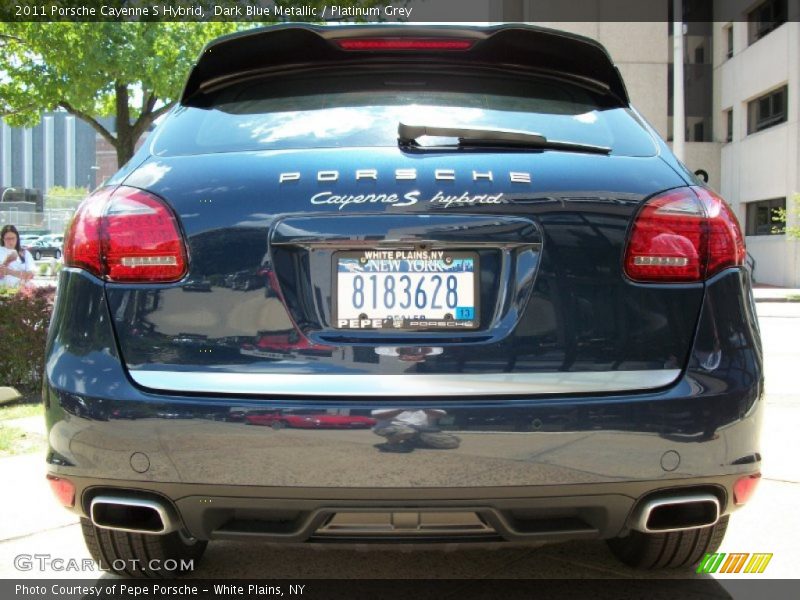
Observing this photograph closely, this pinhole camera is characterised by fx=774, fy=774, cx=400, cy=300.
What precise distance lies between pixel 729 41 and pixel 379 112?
36.9 m

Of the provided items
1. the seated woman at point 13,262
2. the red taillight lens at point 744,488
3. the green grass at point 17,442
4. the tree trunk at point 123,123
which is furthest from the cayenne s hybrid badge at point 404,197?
the tree trunk at point 123,123

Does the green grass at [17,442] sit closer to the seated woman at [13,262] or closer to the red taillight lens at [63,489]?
the red taillight lens at [63,489]

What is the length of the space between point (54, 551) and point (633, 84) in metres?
37.2

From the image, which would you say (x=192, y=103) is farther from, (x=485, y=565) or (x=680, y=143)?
(x=680, y=143)

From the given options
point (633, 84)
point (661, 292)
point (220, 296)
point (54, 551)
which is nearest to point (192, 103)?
point (220, 296)

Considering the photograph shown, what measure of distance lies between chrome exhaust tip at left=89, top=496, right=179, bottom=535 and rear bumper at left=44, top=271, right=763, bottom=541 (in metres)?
0.03

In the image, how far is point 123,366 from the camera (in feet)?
6.72

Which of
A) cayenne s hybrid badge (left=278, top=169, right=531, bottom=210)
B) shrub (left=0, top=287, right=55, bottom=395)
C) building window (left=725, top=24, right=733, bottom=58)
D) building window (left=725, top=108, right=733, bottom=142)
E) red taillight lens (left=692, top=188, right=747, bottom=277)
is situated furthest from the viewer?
building window (left=725, top=108, right=733, bottom=142)

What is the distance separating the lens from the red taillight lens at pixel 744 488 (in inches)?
84.0

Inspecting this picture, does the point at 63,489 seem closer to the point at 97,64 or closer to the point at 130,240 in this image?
the point at 130,240

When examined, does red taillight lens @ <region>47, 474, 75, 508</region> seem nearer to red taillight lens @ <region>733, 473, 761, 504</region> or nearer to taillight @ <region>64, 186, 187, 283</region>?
taillight @ <region>64, 186, 187, 283</region>

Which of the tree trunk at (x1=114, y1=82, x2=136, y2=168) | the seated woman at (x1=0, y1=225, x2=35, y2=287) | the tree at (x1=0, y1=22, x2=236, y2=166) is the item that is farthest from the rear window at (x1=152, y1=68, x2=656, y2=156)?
the tree trunk at (x1=114, y1=82, x2=136, y2=168)

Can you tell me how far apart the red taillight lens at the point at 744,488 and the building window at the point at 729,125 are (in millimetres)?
35859

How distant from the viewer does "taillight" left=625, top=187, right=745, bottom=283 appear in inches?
82.6
